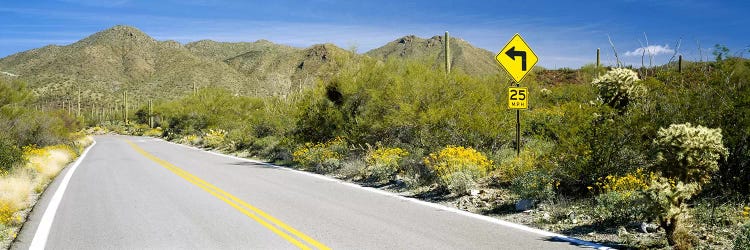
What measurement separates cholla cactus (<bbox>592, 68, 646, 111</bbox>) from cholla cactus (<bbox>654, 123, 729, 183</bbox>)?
3529mm

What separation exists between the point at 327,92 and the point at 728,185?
1626cm

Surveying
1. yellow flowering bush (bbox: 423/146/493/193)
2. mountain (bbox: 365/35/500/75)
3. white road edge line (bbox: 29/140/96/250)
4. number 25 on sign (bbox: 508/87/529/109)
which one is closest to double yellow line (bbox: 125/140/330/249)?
white road edge line (bbox: 29/140/96/250)

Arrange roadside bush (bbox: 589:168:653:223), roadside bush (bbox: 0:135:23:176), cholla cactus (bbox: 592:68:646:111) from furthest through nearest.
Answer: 1. roadside bush (bbox: 0:135:23:176)
2. cholla cactus (bbox: 592:68:646:111)
3. roadside bush (bbox: 589:168:653:223)

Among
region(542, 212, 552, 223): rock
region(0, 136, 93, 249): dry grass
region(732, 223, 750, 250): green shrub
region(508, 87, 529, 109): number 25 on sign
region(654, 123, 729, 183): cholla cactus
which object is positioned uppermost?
region(508, 87, 529, 109): number 25 on sign

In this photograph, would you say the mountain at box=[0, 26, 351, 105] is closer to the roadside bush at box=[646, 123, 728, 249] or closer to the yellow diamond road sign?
the yellow diamond road sign

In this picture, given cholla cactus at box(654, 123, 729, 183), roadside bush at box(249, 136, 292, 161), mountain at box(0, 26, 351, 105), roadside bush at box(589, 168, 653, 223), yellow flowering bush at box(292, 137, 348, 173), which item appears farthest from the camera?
mountain at box(0, 26, 351, 105)

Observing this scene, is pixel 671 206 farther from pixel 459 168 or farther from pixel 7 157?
pixel 7 157

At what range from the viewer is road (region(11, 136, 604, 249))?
723 centimetres

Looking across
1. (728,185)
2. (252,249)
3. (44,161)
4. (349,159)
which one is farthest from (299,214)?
(44,161)

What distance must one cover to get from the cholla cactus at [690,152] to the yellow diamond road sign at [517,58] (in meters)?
6.54

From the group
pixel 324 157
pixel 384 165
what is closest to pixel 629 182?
pixel 384 165

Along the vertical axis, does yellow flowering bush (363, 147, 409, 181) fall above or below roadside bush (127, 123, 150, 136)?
above

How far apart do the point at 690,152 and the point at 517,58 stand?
7108 millimetres

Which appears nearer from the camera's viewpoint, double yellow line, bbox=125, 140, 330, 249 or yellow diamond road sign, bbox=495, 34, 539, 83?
Result: double yellow line, bbox=125, 140, 330, 249
